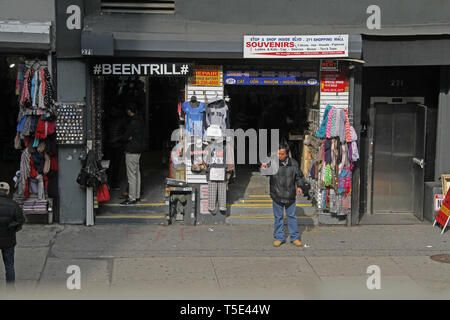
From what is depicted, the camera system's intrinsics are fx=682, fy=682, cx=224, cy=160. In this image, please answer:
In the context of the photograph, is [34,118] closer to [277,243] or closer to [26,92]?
[26,92]

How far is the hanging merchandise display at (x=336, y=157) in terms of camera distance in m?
12.8

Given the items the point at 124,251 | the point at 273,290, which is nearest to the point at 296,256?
the point at 273,290

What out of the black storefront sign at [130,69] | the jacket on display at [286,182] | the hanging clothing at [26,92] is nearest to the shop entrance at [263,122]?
the black storefront sign at [130,69]

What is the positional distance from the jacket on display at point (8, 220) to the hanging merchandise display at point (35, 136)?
3.57m

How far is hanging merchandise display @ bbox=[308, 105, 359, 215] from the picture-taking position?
41.9 ft

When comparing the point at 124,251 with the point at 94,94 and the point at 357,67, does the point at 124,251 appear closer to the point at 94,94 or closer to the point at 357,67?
the point at 94,94

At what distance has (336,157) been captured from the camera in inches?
508

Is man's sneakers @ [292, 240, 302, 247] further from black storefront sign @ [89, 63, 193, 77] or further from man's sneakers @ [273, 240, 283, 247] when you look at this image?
black storefront sign @ [89, 63, 193, 77]

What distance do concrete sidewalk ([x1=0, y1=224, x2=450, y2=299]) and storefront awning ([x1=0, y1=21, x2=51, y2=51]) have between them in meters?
3.28

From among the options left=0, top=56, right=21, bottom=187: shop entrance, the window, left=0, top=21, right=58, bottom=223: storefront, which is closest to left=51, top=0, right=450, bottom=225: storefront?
the window

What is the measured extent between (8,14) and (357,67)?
21.4 feet

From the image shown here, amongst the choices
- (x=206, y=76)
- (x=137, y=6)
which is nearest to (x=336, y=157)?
(x=206, y=76)

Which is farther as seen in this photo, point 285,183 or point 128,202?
point 128,202

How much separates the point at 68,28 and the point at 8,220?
4.78m
